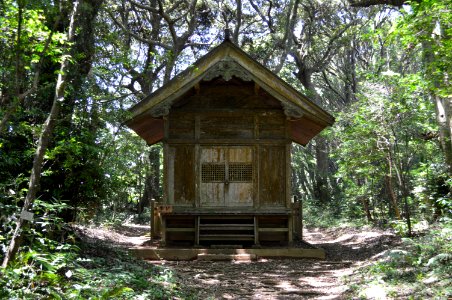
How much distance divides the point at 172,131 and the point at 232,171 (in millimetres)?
2046

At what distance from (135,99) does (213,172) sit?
15.1 metres

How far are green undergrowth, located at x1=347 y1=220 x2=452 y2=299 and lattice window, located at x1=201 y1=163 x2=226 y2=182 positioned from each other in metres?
4.94

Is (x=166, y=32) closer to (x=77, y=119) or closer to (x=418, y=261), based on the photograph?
(x=77, y=119)

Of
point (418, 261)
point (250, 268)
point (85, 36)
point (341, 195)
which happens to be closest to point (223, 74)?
point (85, 36)

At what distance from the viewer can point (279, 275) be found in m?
9.28

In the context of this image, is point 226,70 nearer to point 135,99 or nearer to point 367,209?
point 367,209

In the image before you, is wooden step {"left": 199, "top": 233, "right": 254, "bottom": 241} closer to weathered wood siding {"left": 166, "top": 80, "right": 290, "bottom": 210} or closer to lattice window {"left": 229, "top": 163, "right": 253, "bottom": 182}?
weathered wood siding {"left": 166, "top": 80, "right": 290, "bottom": 210}

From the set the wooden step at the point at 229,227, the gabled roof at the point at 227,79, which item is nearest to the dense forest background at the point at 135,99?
the gabled roof at the point at 227,79

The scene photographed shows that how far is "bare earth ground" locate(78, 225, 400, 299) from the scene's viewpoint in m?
7.54

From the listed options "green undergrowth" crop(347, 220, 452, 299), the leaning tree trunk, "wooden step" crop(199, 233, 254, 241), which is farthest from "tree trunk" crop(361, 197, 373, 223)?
the leaning tree trunk

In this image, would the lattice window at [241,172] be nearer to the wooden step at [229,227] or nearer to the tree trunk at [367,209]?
the wooden step at [229,227]

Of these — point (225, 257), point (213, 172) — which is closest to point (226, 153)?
point (213, 172)

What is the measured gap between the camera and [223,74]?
1128 cm

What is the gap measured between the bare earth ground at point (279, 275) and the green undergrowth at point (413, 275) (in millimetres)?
443
